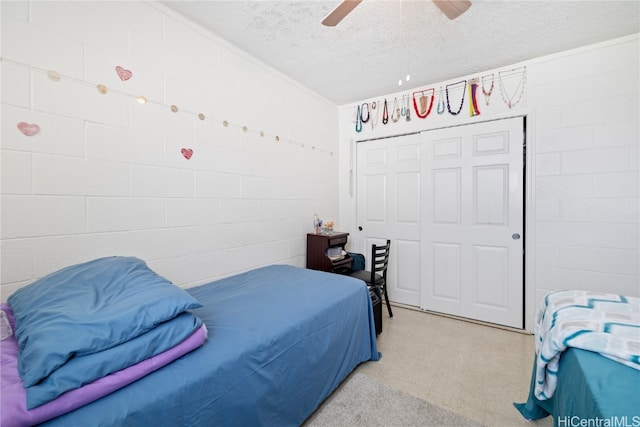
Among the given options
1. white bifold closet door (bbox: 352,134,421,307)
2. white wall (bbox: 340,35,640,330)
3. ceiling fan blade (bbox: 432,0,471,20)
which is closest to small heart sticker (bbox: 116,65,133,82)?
ceiling fan blade (bbox: 432,0,471,20)

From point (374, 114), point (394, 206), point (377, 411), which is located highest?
point (374, 114)

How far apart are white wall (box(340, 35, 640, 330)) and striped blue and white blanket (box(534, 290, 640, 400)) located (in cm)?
140

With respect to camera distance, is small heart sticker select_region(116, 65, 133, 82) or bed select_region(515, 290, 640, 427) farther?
small heart sticker select_region(116, 65, 133, 82)

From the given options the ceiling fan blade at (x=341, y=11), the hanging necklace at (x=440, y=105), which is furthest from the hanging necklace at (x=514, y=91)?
the ceiling fan blade at (x=341, y=11)

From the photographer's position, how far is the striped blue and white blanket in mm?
999

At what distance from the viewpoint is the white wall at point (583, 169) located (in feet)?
7.70

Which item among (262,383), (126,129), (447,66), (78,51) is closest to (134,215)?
(126,129)

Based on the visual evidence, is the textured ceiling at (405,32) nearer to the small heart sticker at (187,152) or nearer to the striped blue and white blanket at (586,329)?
the small heart sticker at (187,152)

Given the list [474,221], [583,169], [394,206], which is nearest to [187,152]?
[394,206]

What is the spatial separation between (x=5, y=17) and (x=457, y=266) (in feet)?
12.8

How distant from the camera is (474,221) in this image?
3020 millimetres

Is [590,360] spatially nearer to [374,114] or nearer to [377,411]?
[377,411]

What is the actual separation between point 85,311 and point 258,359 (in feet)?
2.42

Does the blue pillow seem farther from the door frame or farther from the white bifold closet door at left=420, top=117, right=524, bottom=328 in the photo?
the door frame
